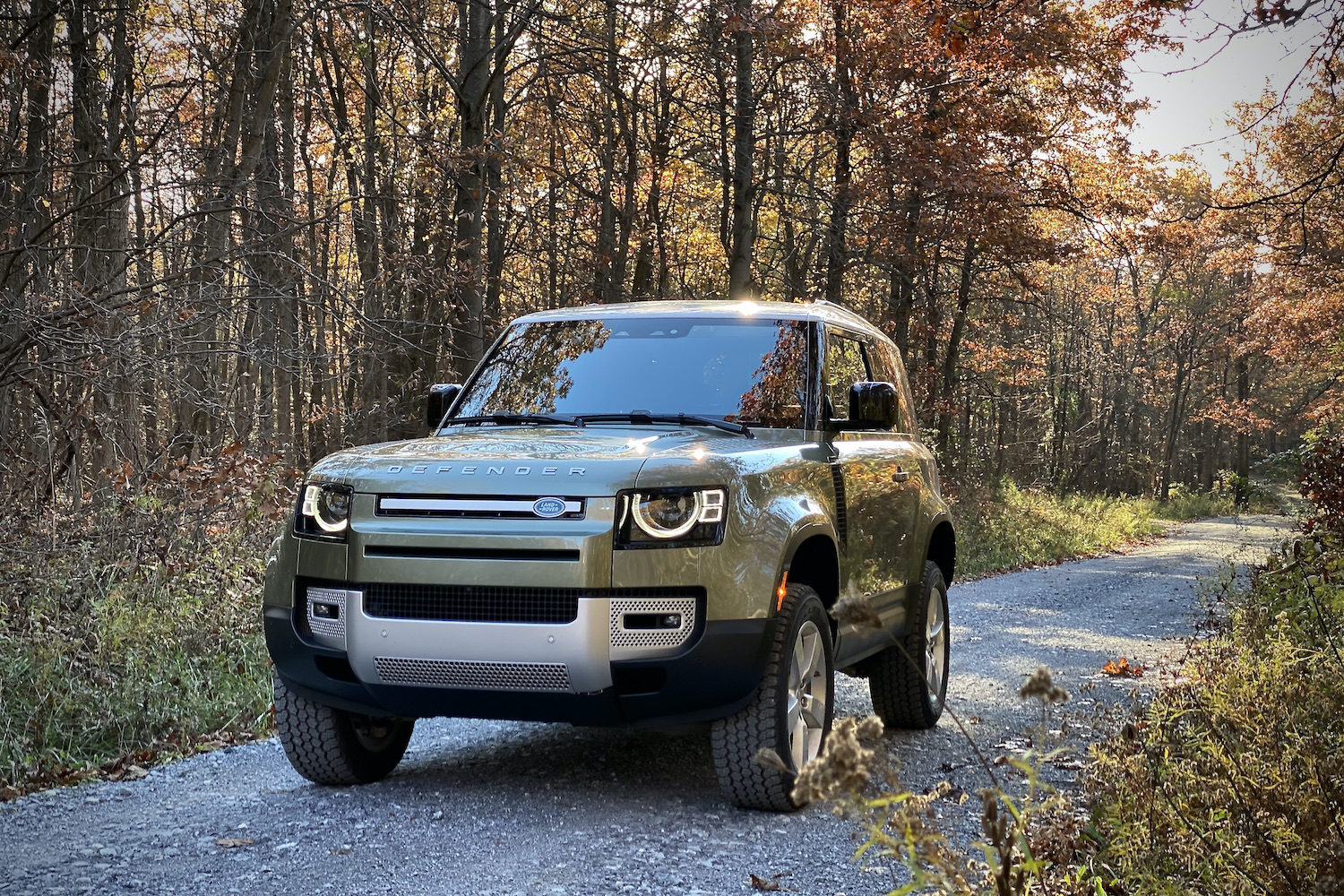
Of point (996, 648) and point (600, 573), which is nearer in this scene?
point (600, 573)

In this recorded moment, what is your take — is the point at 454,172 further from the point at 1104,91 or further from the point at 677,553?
the point at 1104,91

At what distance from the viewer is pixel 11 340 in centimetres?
836

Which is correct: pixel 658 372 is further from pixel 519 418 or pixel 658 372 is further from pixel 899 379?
pixel 899 379

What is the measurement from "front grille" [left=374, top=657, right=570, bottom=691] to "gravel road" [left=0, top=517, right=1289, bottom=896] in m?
0.57

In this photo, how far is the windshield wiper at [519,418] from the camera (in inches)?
230

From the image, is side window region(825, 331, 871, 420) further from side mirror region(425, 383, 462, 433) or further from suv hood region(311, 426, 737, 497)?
side mirror region(425, 383, 462, 433)

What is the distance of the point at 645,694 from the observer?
4.82 meters

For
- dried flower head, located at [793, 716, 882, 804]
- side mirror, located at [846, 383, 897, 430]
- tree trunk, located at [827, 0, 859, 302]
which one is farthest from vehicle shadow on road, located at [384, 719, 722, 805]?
tree trunk, located at [827, 0, 859, 302]

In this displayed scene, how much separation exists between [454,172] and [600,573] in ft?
32.0

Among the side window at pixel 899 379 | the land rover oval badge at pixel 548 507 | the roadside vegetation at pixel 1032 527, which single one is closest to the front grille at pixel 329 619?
the land rover oval badge at pixel 548 507

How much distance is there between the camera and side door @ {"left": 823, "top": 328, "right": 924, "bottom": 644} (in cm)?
605

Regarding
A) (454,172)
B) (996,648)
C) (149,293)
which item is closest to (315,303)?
(149,293)

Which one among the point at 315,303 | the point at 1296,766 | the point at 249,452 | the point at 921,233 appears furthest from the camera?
the point at 921,233

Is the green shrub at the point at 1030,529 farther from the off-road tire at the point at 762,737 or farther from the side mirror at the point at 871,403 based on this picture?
the off-road tire at the point at 762,737
